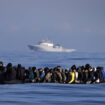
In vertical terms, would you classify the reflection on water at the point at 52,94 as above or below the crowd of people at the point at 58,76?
below

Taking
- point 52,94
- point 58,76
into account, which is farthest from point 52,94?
point 58,76

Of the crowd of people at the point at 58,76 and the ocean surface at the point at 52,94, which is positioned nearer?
the ocean surface at the point at 52,94

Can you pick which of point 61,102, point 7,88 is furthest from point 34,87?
point 61,102

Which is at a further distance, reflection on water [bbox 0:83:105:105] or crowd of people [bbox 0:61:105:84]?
crowd of people [bbox 0:61:105:84]

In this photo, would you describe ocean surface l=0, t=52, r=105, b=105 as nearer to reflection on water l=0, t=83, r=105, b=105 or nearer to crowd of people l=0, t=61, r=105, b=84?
reflection on water l=0, t=83, r=105, b=105

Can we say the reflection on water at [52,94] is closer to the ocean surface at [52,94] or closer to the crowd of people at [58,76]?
the ocean surface at [52,94]

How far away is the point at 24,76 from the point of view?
35156mm

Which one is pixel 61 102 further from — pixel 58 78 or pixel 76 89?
pixel 58 78

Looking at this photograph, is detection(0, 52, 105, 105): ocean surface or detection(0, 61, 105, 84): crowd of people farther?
detection(0, 61, 105, 84): crowd of people

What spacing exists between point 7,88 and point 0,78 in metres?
3.03

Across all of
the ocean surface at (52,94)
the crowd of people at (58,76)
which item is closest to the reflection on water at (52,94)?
the ocean surface at (52,94)

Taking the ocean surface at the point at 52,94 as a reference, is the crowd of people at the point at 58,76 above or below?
above

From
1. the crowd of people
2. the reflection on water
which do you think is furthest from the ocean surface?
the crowd of people

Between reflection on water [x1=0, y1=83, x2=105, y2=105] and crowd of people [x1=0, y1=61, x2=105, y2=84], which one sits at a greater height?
crowd of people [x1=0, y1=61, x2=105, y2=84]
